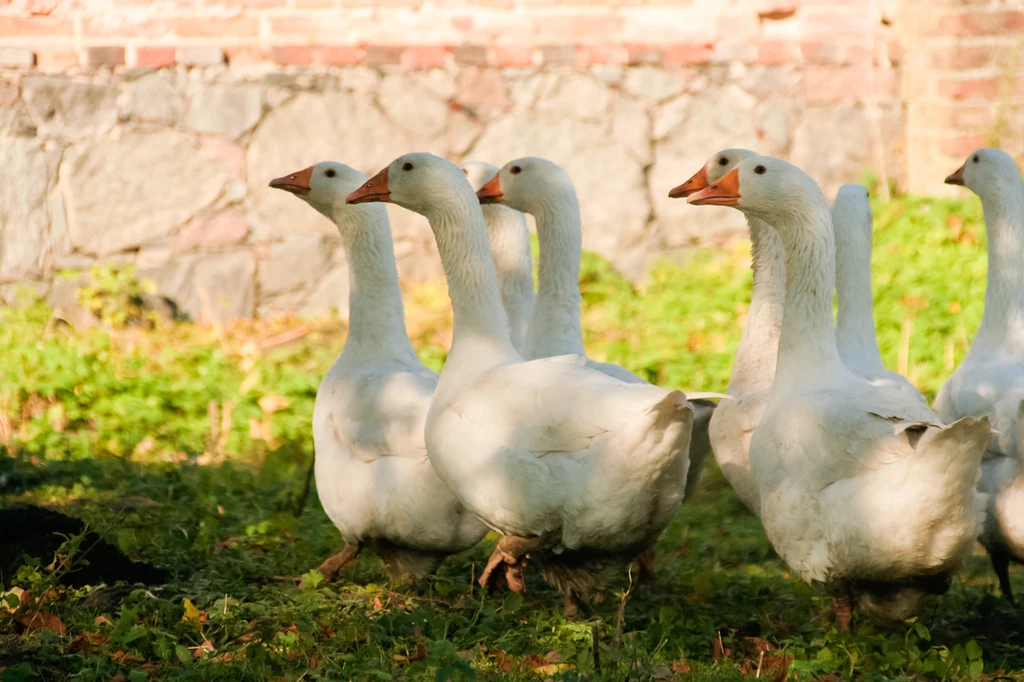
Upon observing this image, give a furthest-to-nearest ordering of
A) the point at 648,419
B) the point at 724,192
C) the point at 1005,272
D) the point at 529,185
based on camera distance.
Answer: the point at 529,185 < the point at 1005,272 < the point at 724,192 < the point at 648,419

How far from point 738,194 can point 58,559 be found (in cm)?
278

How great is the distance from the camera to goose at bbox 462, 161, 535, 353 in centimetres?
564

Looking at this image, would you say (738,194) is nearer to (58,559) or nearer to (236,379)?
(58,559)

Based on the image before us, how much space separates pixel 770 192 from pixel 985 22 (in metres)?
5.28

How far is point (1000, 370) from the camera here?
4.55 meters

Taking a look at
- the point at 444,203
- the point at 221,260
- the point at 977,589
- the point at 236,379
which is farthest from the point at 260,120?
the point at 977,589

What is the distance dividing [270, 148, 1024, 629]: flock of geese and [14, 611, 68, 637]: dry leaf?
45.9 inches

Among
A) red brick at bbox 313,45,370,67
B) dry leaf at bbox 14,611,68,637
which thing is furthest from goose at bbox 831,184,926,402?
red brick at bbox 313,45,370,67

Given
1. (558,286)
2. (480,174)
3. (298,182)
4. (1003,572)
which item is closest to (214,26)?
(480,174)

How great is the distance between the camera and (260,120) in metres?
8.45

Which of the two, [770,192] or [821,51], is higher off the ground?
[821,51]

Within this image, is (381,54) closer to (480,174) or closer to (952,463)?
(480,174)

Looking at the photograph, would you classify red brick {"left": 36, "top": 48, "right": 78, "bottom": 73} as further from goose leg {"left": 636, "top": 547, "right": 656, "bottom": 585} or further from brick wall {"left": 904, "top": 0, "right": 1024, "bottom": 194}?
brick wall {"left": 904, "top": 0, "right": 1024, "bottom": 194}

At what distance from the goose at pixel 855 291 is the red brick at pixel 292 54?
4578 millimetres
